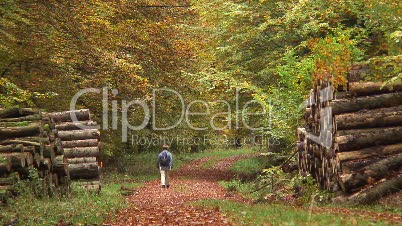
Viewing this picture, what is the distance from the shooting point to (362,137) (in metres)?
16.7

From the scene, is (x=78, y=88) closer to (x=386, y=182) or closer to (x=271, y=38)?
(x=271, y=38)

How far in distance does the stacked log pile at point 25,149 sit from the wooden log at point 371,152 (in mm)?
9168

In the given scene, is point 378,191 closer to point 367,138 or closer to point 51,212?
point 367,138

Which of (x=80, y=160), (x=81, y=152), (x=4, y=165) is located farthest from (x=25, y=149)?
(x=81, y=152)

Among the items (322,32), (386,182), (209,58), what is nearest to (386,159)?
(386,182)

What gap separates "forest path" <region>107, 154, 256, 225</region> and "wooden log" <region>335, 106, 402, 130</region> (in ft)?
16.1

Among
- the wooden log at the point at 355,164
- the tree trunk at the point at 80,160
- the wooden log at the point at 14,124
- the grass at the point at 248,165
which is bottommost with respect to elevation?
the grass at the point at 248,165

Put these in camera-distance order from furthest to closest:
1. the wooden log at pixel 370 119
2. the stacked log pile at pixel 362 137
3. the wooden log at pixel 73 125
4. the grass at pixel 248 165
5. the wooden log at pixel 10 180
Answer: the grass at pixel 248 165, the wooden log at pixel 73 125, the wooden log at pixel 370 119, the stacked log pile at pixel 362 137, the wooden log at pixel 10 180

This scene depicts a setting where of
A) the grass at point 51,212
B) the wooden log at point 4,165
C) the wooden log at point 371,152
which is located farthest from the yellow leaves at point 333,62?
the wooden log at point 4,165

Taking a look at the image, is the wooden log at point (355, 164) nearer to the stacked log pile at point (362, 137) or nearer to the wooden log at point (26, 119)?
the stacked log pile at point (362, 137)

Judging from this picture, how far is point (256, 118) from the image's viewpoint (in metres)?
31.3

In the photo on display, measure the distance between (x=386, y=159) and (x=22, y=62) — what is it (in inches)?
672

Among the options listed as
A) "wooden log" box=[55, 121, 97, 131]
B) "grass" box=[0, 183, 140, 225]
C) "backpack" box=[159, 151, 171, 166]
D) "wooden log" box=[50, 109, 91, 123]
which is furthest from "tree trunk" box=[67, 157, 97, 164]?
"grass" box=[0, 183, 140, 225]

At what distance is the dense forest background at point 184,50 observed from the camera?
23156mm
